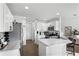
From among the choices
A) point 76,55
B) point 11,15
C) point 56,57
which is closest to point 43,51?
point 56,57

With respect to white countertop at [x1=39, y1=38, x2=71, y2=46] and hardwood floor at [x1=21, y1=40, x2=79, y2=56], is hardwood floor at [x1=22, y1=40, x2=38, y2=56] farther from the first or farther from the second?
white countertop at [x1=39, y1=38, x2=71, y2=46]

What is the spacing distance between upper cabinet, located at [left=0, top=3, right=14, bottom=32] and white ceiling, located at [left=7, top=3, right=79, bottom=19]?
109mm

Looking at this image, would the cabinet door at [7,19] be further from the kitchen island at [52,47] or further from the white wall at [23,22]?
the kitchen island at [52,47]

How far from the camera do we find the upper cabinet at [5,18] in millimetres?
1858

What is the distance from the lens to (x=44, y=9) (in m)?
1.85

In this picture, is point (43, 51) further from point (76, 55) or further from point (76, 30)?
point (76, 30)

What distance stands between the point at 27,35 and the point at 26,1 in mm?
653

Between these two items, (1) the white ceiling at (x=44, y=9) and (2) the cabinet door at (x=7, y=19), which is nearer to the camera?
(1) the white ceiling at (x=44, y=9)

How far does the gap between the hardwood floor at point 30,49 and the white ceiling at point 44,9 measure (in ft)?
1.78

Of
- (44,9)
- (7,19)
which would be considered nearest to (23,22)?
(7,19)

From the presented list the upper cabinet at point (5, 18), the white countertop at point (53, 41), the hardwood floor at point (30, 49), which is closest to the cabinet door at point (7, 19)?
the upper cabinet at point (5, 18)

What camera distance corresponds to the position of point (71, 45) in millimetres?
1882

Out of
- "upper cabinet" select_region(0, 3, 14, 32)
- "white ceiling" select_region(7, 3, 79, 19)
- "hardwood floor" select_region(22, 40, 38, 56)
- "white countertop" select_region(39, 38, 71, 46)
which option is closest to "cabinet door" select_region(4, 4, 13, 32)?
"upper cabinet" select_region(0, 3, 14, 32)

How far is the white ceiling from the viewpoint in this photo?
70.1 inches
